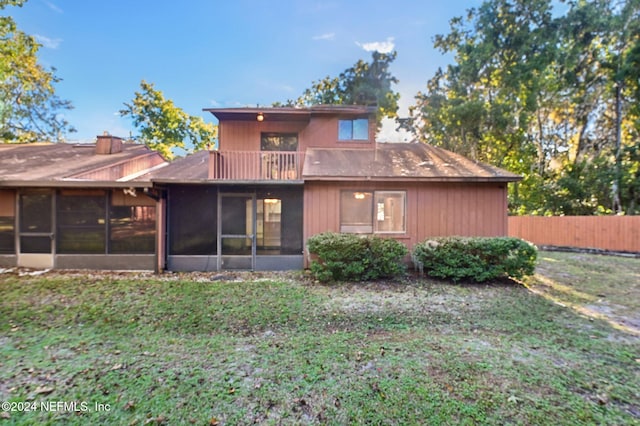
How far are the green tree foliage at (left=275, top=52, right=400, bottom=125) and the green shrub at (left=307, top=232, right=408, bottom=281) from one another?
16.7 metres

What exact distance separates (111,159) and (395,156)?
417 inches

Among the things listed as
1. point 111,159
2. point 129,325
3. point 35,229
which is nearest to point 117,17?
point 111,159

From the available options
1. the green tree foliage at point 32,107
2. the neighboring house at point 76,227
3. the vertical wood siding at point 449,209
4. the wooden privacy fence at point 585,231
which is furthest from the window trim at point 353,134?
the green tree foliage at point 32,107

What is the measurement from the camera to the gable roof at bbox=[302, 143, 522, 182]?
7.68 metres

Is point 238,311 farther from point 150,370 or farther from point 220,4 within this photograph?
point 220,4

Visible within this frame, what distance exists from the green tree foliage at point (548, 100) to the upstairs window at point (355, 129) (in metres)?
10.1

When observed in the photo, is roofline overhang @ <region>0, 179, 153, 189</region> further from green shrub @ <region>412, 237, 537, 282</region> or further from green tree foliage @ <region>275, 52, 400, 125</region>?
green tree foliage @ <region>275, 52, 400, 125</region>

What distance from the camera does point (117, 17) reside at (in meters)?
13.2

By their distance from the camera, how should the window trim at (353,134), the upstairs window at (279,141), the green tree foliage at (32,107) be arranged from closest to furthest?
the upstairs window at (279,141), the window trim at (353,134), the green tree foliage at (32,107)

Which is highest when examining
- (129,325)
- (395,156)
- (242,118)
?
(242,118)

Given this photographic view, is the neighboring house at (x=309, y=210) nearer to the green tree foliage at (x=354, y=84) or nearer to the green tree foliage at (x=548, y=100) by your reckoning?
the green tree foliage at (x=548, y=100)

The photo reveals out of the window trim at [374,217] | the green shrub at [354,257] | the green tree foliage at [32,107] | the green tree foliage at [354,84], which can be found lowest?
the green shrub at [354,257]

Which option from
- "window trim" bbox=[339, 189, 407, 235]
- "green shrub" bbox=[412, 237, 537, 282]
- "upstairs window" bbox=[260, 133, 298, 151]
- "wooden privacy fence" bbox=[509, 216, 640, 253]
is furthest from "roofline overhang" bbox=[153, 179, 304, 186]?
"wooden privacy fence" bbox=[509, 216, 640, 253]

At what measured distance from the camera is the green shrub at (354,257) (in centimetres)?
662
